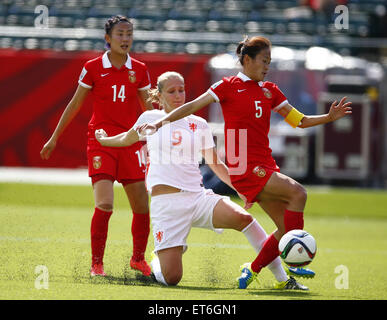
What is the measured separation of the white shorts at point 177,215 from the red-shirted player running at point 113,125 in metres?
0.57

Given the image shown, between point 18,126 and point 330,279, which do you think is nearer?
point 330,279

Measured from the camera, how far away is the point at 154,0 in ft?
63.1

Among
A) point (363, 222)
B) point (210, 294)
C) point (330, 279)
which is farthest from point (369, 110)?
point (210, 294)

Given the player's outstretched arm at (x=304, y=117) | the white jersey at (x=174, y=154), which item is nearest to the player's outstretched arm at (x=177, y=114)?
the white jersey at (x=174, y=154)

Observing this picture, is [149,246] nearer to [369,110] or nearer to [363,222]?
[363,222]

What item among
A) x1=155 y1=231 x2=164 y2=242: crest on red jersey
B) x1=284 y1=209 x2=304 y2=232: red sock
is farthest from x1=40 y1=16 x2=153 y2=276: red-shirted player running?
x1=284 y1=209 x2=304 y2=232: red sock

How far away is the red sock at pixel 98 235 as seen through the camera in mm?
6371

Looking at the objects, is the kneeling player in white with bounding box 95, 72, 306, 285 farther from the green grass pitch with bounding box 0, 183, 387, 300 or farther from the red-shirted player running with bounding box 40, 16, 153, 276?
the red-shirted player running with bounding box 40, 16, 153, 276

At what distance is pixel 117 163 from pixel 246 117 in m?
1.28

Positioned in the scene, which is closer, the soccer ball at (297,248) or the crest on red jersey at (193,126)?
the soccer ball at (297,248)

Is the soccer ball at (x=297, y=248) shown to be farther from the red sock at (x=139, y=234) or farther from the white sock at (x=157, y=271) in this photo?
the red sock at (x=139, y=234)

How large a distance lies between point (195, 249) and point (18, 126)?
369 inches

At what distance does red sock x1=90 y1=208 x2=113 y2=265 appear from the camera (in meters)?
6.37

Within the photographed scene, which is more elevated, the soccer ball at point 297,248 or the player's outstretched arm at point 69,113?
the player's outstretched arm at point 69,113
